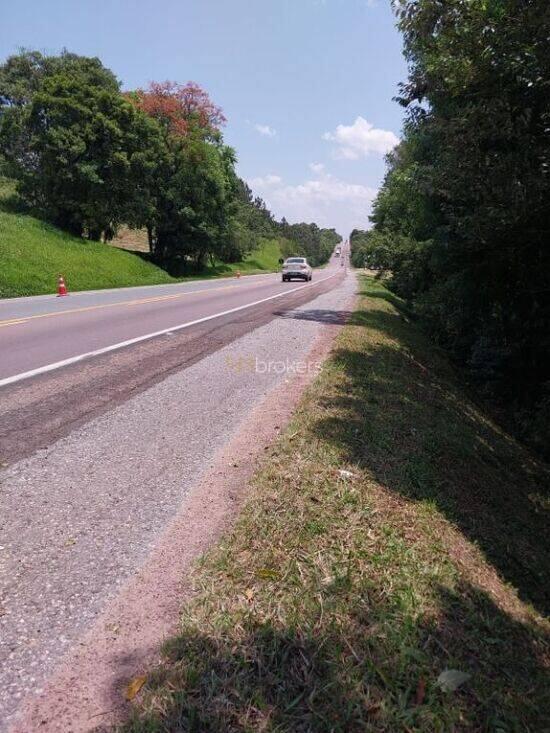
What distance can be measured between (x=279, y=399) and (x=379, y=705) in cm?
400

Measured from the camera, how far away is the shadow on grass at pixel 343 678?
196 centimetres

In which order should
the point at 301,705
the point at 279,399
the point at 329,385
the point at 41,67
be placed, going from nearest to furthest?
the point at 301,705 → the point at 279,399 → the point at 329,385 → the point at 41,67

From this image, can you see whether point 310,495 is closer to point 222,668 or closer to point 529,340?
point 222,668

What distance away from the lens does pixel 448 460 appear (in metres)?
5.08

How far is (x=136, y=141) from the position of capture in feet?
104

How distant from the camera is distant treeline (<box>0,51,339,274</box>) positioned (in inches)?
1158

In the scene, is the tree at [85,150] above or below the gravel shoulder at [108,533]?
above

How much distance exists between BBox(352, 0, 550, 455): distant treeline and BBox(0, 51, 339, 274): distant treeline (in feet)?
75.3

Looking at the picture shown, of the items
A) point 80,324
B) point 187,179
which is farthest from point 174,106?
point 80,324

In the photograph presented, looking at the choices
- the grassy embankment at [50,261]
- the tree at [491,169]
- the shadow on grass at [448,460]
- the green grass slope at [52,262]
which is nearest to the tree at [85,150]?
the grassy embankment at [50,261]

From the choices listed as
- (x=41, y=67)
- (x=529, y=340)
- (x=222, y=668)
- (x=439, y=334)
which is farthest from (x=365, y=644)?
(x=41, y=67)

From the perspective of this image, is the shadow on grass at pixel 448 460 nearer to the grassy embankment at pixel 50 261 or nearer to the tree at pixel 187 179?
the grassy embankment at pixel 50 261

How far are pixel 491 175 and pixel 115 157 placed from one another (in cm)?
2804

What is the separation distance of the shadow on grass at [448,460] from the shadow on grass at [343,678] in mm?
1387
